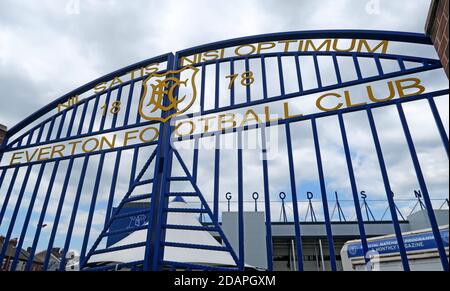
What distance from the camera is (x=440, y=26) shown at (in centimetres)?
209

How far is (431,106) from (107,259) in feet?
15.6

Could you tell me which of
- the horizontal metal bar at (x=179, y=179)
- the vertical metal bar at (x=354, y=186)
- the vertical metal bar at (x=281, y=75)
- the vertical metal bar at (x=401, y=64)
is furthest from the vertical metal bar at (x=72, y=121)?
the vertical metal bar at (x=401, y=64)

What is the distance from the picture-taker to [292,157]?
2545mm

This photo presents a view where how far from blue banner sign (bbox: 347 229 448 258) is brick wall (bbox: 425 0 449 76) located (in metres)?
5.12

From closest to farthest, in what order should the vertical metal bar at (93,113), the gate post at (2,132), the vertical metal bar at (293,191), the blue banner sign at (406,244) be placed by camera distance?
the vertical metal bar at (293,191), the vertical metal bar at (93,113), the gate post at (2,132), the blue banner sign at (406,244)

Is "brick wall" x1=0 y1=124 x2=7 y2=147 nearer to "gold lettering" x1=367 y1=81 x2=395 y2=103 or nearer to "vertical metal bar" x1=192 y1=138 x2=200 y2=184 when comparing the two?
"vertical metal bar" x1=192 y1=138 x2=200 y2=184

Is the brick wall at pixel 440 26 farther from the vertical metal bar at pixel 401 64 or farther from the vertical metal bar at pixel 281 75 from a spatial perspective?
the vertical metal bar at pixel 281 75

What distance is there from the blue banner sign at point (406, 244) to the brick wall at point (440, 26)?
5.12 metres

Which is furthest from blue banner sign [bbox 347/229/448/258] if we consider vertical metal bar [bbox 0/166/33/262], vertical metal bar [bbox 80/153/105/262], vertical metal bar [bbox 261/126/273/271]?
vertical metal bar [bbox 0/166/33/262]

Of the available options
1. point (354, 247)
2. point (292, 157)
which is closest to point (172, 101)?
point (292, 157)

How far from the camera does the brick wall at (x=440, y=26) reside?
197 centimetres

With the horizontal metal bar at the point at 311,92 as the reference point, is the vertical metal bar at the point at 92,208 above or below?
below

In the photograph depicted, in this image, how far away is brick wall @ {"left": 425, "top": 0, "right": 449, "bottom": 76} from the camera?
1.97 meters
